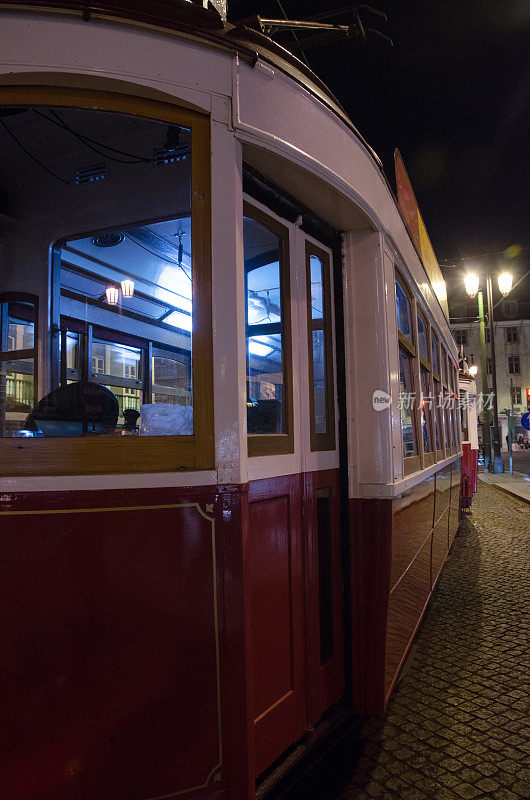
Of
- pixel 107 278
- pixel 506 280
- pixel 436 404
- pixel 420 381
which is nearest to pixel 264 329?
pixel 107 278

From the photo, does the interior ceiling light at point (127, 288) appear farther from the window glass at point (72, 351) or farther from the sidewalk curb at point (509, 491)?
the sidewalk curb at point (509, 491)

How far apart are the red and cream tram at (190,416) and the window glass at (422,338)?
3.00 feet

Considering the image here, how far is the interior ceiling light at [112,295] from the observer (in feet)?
9.97

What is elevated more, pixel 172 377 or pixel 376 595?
pixel 172 377

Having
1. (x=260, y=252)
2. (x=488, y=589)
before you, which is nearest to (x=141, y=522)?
(x=260, y=252)

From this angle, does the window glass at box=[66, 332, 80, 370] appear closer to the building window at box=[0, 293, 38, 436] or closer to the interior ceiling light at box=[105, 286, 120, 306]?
the building window at box=[0, 293, 38, 436]

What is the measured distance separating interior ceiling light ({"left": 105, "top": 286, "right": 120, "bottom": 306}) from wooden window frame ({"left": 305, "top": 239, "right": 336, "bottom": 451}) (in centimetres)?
Result: 122

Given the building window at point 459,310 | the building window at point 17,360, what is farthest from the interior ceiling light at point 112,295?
the building window at point 459,310

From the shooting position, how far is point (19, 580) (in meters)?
1.48

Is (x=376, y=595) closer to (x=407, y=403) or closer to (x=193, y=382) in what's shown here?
(x=407, y=403)

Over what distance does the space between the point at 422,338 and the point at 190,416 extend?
113 inches

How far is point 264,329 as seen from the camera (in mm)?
2273

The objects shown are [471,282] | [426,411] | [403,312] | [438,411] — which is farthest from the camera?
[471,282]

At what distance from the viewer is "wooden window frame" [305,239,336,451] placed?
2449mm
